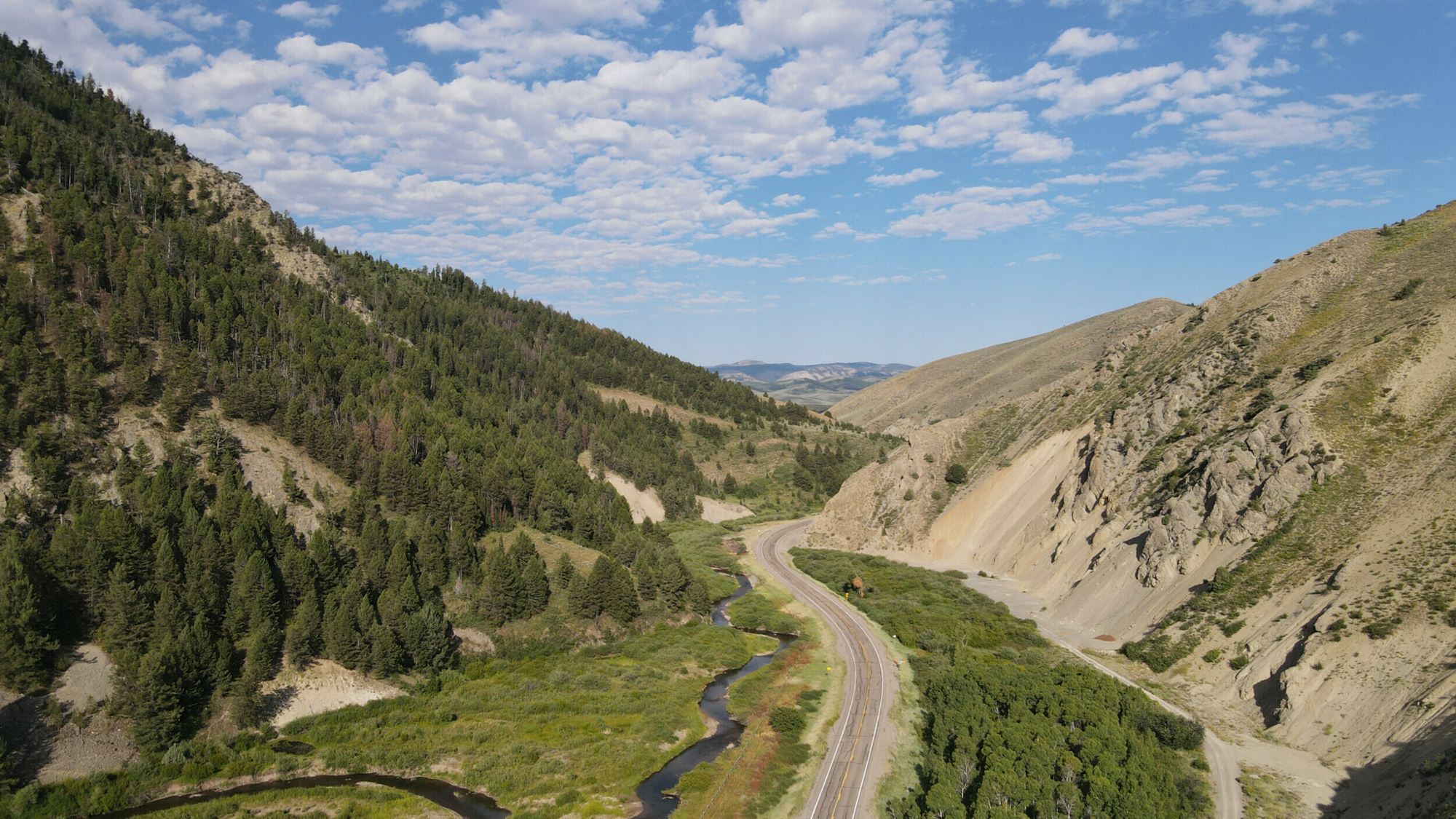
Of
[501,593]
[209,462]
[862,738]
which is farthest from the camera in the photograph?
[209,462]

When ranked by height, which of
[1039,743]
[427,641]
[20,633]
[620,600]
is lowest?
[1039,743]

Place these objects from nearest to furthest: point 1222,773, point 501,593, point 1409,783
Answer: point 1409,783 < point 1222,773 < point 501,593

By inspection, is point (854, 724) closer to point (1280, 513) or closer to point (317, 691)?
point (1280, 513)

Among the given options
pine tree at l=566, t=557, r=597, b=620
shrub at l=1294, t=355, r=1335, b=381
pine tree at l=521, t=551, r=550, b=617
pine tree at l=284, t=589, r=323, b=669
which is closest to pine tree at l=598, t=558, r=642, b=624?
pine tree at l=566, t=557, r=597, b=620

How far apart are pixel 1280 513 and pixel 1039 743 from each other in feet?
108

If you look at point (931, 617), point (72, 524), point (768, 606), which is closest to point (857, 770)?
point (931, 617)

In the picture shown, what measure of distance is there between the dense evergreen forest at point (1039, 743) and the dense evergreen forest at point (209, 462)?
37.0 meters

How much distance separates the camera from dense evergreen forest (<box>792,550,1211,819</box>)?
114 ft

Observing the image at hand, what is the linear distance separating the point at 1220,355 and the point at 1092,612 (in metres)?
35.0

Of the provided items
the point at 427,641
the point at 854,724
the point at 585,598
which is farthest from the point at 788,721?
the point at 427,641

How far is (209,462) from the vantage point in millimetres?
72188

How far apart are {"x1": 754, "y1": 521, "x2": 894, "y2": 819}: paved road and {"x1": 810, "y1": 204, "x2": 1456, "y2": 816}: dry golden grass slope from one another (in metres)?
18.2

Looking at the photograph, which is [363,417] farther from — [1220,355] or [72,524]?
[1220,355]

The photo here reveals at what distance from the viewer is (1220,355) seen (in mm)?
77312
